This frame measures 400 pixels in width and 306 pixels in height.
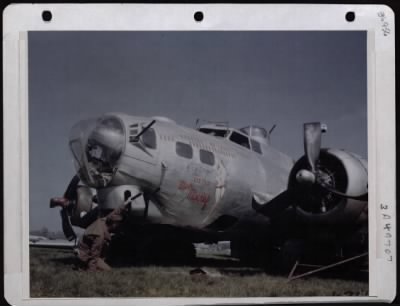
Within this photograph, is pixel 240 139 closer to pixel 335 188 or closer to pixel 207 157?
pixel 207 157

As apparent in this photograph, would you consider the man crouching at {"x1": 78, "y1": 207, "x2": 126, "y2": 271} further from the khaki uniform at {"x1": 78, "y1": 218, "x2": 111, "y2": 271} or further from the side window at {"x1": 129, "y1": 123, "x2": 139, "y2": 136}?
the side window at {"x1": 129, "y1": 123, "x2": 139, "y2": 136}

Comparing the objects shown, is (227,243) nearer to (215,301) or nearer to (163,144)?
(215,301)

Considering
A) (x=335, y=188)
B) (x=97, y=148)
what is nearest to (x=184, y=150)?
(x=97, y=148)

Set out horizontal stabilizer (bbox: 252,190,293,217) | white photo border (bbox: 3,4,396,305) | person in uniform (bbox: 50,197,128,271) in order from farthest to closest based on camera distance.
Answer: horizontal stabilizer (bbox: 252,190,293,217) → person in uniform (bbox: 50,197,128,271) → white photo border (bbox: 3,4,396,305)

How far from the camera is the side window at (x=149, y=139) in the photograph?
5324 millimetres

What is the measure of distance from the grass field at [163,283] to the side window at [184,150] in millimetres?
887

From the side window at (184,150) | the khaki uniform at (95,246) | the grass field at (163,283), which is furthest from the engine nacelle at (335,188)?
the khaki uniform at (95,246)

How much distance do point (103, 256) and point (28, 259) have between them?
0.59 meters

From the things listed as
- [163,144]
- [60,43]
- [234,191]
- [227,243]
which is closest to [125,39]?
[60,43]

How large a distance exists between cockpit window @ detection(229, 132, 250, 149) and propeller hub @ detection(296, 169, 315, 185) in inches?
19.1

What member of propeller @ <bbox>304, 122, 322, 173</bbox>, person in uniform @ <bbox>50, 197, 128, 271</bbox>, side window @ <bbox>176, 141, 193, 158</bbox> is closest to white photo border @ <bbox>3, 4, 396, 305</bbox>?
person in uniform @ <bbox>50, 197, 128, 271</bbox>

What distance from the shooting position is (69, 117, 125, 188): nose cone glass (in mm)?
5227

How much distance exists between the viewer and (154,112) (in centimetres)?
523

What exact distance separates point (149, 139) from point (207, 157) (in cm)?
53
